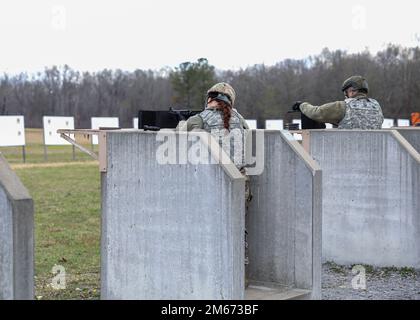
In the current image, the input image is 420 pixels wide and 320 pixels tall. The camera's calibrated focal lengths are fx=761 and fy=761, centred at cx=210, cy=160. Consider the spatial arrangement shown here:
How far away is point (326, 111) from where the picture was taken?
852 centimetres

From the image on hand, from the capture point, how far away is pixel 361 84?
874 centimetres

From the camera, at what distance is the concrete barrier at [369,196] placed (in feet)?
27.0

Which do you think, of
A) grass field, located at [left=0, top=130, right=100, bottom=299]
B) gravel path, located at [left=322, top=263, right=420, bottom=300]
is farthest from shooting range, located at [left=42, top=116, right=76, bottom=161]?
gravel path, located at [left=322, top=263, right=420, bottom=300]

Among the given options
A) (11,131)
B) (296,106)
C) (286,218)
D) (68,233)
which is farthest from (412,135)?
(11,131)

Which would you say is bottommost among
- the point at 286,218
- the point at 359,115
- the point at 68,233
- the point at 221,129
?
the point at 68,233

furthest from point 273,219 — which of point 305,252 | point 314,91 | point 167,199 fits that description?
point 314,91

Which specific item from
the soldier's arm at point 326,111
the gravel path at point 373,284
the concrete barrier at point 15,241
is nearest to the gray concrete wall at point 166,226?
the concrete barrier at point 15,241

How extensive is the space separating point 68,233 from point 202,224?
5371 mm

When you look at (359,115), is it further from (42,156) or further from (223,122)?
(42,156)

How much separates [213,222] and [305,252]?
119 centimetres

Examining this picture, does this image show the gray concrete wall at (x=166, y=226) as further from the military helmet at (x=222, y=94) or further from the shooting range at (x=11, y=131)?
the shooting range at (x=11, y=131)

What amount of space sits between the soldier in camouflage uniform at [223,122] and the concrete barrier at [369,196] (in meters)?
2.57

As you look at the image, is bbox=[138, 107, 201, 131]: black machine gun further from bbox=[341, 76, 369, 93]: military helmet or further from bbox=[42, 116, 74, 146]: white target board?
bbox=[42, 116, 74, 146]: white target board
